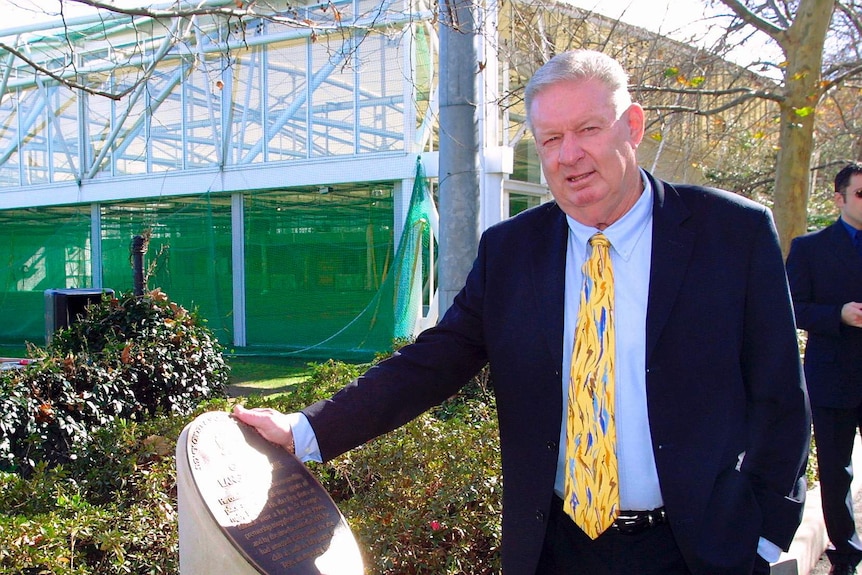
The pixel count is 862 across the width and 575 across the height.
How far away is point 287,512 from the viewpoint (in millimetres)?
2295

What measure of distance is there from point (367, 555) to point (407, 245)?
9433 millimetres

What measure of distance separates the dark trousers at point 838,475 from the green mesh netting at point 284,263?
8477 millimetres

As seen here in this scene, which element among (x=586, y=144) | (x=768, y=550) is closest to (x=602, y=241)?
(x=586, y=144)

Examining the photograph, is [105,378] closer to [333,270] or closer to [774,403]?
[774,403]

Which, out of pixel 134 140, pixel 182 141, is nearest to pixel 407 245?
pixel 182 141

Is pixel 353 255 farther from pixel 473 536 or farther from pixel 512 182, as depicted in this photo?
pixel 473 536

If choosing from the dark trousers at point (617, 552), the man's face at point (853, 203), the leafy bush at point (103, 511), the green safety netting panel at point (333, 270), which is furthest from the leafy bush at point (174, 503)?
the green safety netting panel at point (333, 270)

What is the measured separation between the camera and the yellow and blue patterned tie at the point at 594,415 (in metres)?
2.02

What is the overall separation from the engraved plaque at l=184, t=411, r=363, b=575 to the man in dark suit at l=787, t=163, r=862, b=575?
115 inches

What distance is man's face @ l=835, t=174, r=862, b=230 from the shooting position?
4.32m

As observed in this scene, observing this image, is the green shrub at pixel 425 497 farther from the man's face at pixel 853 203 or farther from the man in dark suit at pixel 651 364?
the man's face at pixel 853 203

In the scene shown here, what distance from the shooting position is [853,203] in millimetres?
4344

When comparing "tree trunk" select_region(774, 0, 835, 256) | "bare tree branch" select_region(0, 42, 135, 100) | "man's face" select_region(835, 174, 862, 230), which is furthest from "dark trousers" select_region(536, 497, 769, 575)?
"tree trunk" select_region(774, 0, 835, 256)

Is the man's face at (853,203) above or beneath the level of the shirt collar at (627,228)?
above
